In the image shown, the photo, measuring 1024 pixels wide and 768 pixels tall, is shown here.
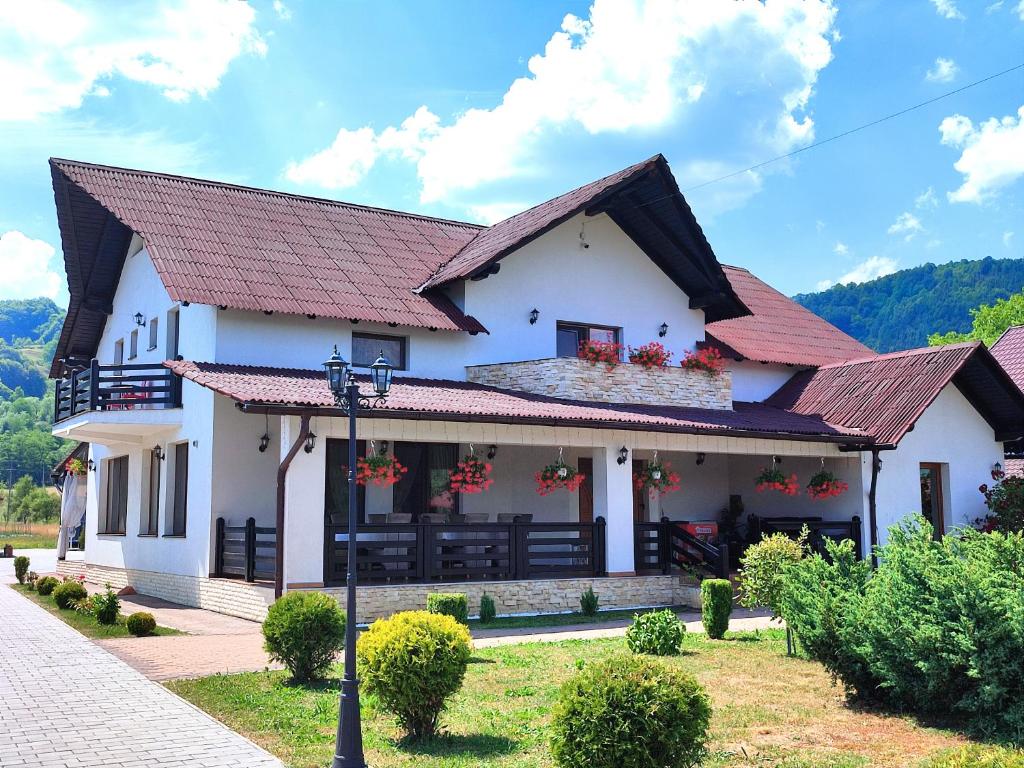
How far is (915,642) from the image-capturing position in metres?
8.36

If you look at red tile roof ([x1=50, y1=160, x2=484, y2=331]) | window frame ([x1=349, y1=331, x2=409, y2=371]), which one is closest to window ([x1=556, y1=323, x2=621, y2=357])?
red tile roof ([x1=50, y1=160, x2=484, y2=331])

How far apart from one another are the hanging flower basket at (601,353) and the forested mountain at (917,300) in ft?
359

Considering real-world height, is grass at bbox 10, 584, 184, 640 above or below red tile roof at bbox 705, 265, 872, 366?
below

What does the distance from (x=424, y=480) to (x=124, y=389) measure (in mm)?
5896

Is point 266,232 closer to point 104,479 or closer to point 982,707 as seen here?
point 104,479

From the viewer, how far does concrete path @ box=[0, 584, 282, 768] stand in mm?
7457

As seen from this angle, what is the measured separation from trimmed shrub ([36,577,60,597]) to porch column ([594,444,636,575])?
1174 centimetres

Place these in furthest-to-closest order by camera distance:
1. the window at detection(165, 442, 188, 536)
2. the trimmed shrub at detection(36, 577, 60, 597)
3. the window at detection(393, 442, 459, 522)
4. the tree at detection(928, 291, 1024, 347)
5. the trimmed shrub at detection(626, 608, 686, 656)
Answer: the tree at detection(928, 291, 1024, 347) → the trimmed shrub at detection(36, 577, 60, 597) → the window at detection(165, 442, 188, 536) → the window at detection(393, 442, 459, 522) → the trimmed shrub at detection(626, 608, 686, 656)

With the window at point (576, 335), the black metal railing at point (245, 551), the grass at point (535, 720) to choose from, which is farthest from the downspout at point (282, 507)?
the window at point (576, 335)

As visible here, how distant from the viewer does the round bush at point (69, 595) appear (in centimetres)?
1783

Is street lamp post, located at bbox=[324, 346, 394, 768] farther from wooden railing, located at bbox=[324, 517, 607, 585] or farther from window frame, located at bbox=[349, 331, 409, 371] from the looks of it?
window frame, located at bbox=[349, 331, 409, 371]

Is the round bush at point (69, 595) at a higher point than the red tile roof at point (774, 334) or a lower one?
lower

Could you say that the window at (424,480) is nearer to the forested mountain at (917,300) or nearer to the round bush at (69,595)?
the round bush at (69,595)

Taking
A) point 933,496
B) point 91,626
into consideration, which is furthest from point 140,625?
point 933,496
